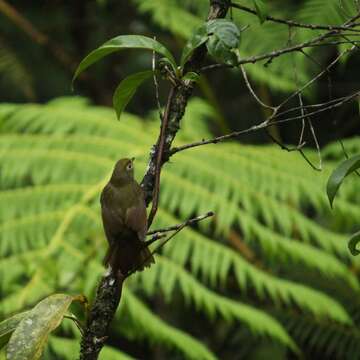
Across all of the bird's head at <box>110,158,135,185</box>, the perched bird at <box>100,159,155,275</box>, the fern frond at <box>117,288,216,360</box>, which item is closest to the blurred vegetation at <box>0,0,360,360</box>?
the fern frond at <box>117,288,216,360</box>

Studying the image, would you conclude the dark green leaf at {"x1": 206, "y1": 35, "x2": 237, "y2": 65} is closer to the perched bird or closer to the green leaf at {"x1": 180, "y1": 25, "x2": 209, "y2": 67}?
the green leaf at {"x1": 180, "y1": 25, "x2": 209, "y2": 67}

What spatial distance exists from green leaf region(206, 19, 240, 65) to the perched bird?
0.55ft

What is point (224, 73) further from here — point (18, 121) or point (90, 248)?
point (90, 248)

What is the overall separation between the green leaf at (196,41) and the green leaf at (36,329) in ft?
0.94

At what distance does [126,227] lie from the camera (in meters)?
0.95

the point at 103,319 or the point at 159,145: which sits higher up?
the point at 159,145

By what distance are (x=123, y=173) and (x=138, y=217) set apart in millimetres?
130

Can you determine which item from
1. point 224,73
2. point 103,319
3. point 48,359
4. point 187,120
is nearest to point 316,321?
point 187,120

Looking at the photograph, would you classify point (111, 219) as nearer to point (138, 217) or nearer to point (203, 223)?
point (138, 217)

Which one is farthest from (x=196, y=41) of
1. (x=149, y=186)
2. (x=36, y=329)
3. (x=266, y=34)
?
(x=266, y=34)

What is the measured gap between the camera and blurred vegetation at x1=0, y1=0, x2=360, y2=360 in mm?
2512

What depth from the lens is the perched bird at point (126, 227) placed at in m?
0.92

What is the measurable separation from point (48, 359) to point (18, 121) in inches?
47.6

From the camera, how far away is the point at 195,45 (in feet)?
2.91
